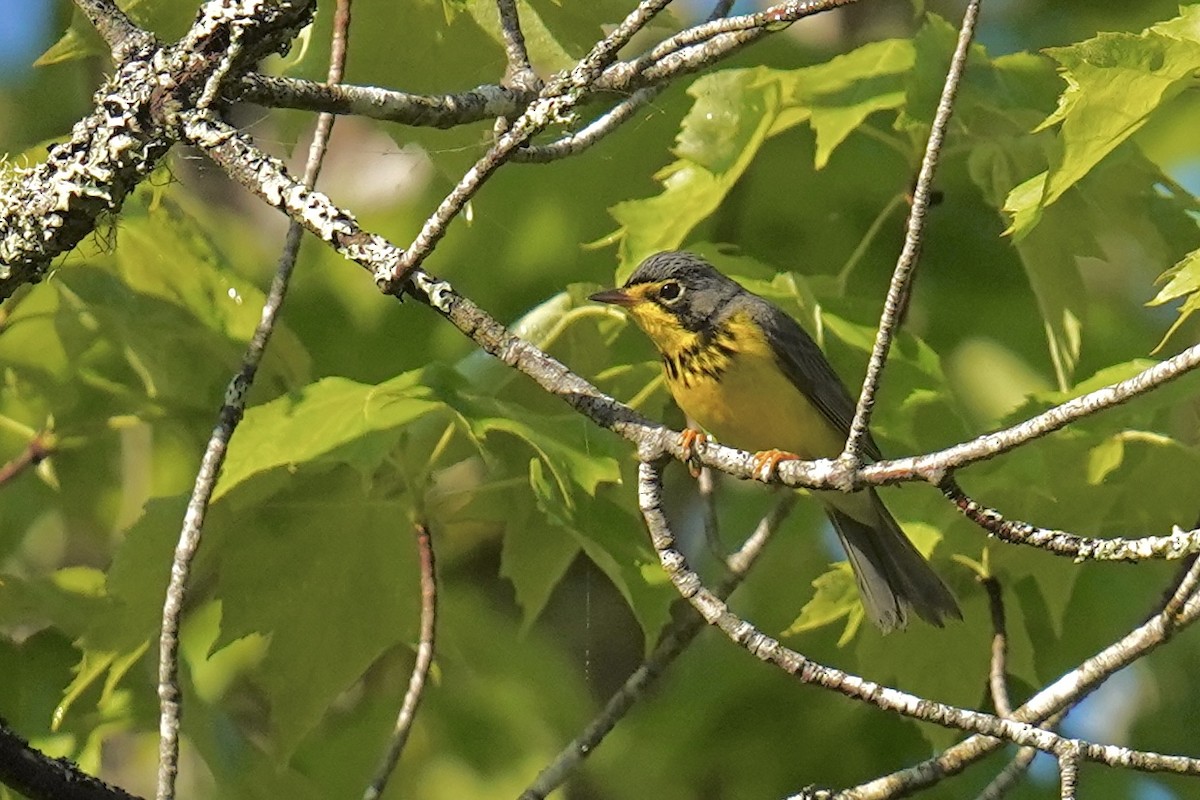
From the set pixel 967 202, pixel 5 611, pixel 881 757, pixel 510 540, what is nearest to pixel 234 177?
pixel 510 540

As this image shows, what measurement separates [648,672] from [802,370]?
55.5 inches

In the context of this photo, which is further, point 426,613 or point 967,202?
point 967,202

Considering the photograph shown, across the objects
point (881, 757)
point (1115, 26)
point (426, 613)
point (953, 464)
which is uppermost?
point (1115, 26)

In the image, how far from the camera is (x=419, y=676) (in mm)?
3143

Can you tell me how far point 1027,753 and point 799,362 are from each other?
5.53ft

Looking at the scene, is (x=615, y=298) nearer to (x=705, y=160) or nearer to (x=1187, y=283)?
(x=705, y=160)

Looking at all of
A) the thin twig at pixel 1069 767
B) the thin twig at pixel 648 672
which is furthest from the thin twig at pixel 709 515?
the thin twig at pixel 1069 767

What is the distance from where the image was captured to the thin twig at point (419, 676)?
10.2 ft

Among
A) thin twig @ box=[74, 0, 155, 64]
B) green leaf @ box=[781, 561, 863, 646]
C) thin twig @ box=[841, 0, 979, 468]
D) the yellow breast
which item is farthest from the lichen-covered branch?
the yellow breast

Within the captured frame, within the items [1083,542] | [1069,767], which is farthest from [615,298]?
[1069,767]

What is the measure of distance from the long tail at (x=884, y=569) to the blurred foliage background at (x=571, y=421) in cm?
7

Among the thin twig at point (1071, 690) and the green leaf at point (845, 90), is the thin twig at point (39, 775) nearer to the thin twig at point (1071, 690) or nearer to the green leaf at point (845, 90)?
the thin twig at point (1071, 690)

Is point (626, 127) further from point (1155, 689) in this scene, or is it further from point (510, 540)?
point (1155, 689)

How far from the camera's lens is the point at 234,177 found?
2406 millimetres
